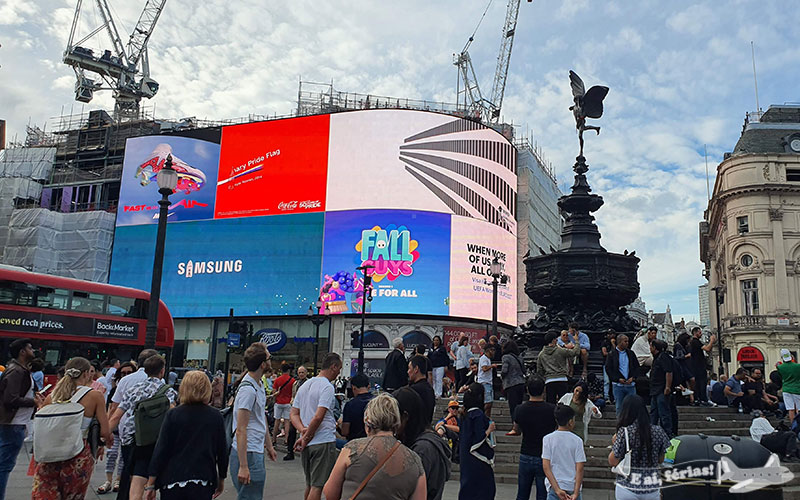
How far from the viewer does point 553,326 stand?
48.8 feet

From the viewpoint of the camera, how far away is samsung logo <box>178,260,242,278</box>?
52.2m

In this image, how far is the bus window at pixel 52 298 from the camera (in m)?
20.4

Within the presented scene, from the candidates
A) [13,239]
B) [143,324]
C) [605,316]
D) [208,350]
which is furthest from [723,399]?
[13,239]

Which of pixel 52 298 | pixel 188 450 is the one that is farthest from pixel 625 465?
pixel 52 298

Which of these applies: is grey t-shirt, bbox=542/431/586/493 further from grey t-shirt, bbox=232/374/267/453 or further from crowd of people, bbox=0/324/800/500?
grey t-shirt, bbox=232/374/267/453

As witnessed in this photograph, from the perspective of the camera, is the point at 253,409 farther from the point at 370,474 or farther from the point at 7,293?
the point at 7,293

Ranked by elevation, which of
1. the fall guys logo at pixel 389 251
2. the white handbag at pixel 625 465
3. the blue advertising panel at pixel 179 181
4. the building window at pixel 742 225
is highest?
the blue advertising panel at pixel 179 181

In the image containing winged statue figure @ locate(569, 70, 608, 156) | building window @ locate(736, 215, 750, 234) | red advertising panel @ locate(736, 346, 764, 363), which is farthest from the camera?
building window @ locate(736, 215, 750, 234)

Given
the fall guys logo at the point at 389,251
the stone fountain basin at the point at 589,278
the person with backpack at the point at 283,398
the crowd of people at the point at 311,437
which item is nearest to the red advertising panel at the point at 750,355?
the fall guys logo at the point at 389,251

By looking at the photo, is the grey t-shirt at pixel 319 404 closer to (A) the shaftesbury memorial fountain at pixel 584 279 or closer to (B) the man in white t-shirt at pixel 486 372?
(B) the man in white t-shirt at pixel 486 372

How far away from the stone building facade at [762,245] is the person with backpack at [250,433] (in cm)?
4115

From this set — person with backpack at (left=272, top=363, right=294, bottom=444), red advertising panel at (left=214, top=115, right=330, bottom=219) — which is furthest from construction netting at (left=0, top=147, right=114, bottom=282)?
person with backpack at (left=272, top=363, right=294, bottom=444)

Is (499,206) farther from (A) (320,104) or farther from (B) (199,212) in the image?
(B) (199,212)

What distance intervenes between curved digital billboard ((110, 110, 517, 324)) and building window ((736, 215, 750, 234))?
17116 millimetres
